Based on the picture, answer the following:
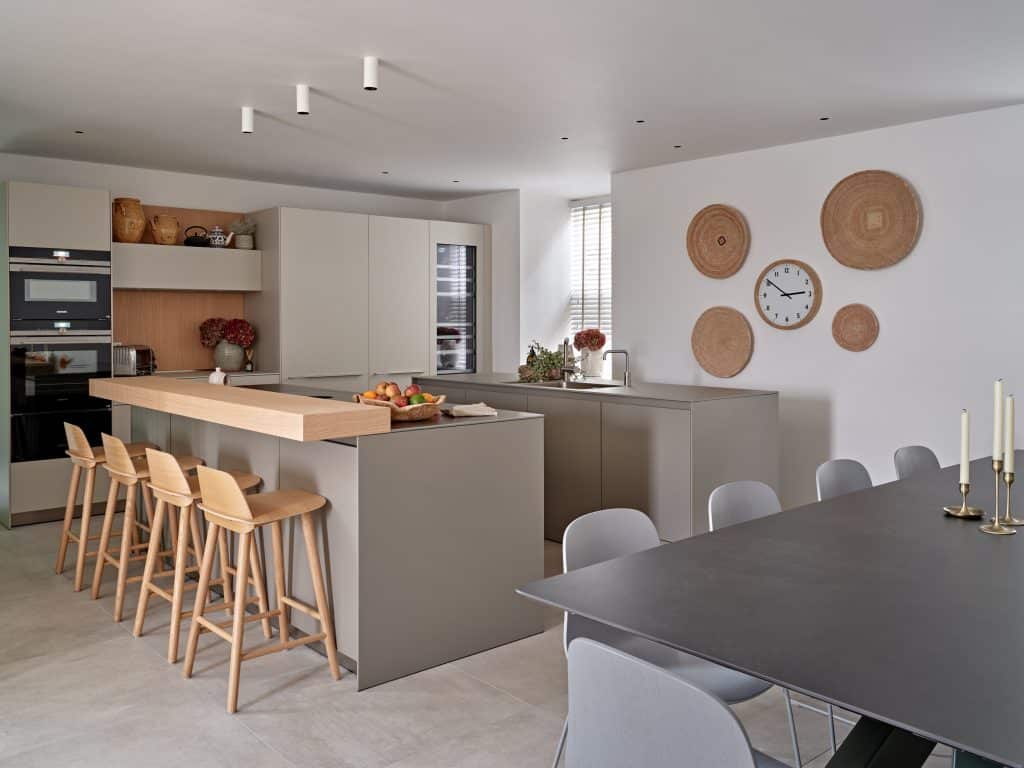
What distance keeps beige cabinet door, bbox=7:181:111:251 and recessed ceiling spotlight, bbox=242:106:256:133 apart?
1.71m

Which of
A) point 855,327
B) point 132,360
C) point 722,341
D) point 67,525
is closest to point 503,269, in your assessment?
point 722,341

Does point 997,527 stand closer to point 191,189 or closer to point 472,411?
point 472,411

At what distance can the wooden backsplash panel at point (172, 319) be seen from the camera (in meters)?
6.25

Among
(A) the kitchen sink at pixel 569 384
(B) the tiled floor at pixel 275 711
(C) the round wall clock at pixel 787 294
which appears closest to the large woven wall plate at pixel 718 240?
(C) the round wall clock at pixel 787 294

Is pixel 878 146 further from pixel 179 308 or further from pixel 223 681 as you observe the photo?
pixel 179 308

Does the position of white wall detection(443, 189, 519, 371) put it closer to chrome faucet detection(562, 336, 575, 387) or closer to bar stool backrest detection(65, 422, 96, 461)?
chrome faucet detection(562, 336, 575, 387)

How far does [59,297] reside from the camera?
550 cm

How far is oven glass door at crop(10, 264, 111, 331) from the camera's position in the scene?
17.5 feet

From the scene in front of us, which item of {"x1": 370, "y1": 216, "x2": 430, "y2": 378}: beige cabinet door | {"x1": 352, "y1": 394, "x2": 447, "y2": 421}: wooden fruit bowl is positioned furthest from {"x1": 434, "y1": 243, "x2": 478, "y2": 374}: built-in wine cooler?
{"x1": 352, "y1": 394, "x2": 447, "y2": 421}: wooden fruit bowl

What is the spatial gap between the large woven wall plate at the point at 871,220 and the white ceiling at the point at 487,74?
350mm

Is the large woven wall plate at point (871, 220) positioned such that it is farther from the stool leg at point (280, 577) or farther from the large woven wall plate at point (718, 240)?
the stool leg at point (280, 577)

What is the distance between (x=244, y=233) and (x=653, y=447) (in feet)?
12.5

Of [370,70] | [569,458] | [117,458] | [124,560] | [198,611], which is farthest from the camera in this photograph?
[569,458]

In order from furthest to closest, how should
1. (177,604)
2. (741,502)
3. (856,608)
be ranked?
(177,604) < (741,502) < (856,608)
